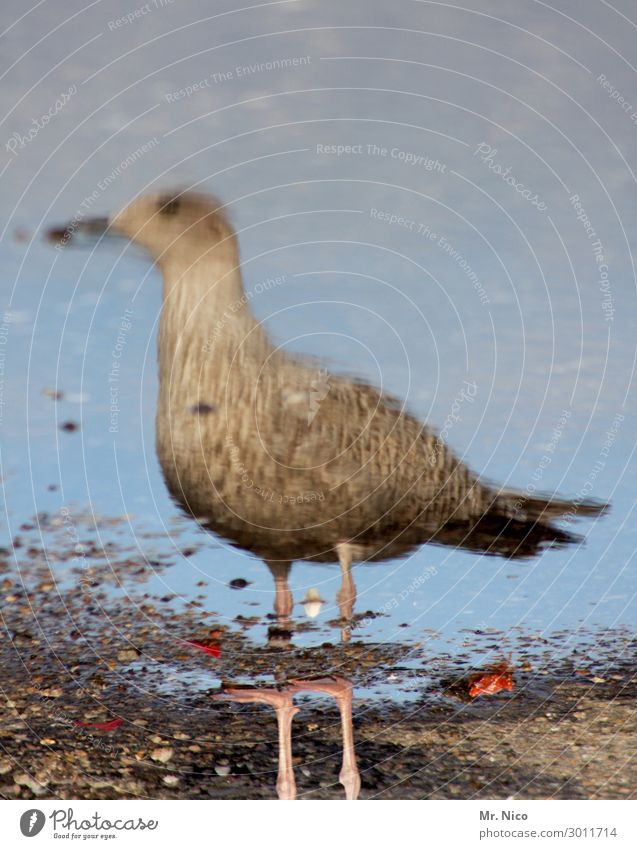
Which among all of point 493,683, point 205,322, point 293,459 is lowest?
point 493,683

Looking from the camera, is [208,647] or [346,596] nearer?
[346,596]

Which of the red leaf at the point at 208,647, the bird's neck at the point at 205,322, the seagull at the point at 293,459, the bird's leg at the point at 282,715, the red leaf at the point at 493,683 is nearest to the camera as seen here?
the seagull at the point at 293,459

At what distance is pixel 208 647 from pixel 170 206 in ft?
9.90

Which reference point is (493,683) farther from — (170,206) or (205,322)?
(170,206)

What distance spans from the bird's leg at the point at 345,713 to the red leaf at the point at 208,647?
27.3 inches

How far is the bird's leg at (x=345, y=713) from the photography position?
160 inches

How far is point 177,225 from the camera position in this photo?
15.4ft

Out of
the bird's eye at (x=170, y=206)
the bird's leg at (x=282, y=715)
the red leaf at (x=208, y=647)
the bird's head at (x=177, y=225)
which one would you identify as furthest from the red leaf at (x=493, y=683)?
the bird's eye at (x=170, y=206)

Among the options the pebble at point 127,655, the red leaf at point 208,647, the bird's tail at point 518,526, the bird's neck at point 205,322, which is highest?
the bird's neck at point 205,322

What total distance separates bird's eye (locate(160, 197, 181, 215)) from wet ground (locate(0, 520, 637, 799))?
8.13ft

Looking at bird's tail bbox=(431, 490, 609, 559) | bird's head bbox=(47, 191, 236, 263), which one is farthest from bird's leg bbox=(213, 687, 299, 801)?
bird's head bbox=(47, 191, 236, 263)
